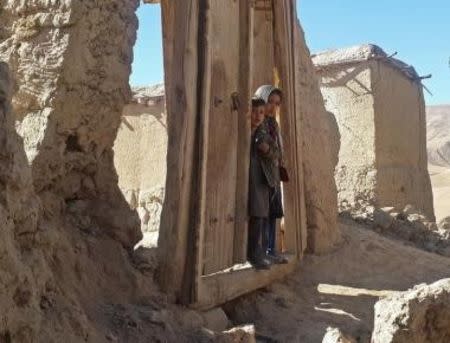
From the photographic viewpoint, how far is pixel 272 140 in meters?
4.70

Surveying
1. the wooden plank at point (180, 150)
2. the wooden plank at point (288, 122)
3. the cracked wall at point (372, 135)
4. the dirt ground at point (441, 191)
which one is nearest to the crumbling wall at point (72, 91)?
the wooden plank at point (180, 150)

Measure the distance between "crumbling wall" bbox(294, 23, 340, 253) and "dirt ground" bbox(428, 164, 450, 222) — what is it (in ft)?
37.8

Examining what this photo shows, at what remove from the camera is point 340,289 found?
5.16 m

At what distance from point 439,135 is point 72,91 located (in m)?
42.8

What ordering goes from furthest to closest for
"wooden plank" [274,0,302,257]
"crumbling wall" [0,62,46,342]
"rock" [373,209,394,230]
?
"rock" [373,209,394,230], "wooden plank" [274,0,302,257], "crumbling wall" [0,62,46,342]

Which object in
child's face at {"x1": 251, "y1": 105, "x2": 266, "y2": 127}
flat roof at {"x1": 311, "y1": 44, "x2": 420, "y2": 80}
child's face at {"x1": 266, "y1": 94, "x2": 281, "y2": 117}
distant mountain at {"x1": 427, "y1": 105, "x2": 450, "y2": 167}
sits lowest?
child's face at {"x1": 251, "y1": 105, "x2": 266, "y2": 127}

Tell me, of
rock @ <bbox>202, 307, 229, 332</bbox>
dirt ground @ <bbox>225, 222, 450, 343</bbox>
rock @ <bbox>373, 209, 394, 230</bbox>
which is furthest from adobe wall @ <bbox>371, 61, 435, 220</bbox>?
rock @ <bbox>202, 307, 229, 332</bbox>

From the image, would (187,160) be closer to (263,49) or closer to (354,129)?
(263,49)

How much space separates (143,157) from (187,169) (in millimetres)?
7205

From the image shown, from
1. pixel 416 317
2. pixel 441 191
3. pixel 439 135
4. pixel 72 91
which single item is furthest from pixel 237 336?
pixel 439 135

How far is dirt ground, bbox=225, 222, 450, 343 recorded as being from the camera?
13.8ft

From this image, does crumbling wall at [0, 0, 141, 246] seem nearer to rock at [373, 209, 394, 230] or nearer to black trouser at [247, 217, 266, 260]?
black trouser at [247, 217, 266, 260]

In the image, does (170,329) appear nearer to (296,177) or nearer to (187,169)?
(187,169)

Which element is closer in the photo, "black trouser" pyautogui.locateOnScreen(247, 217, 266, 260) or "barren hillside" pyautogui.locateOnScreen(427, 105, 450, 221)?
"black trouser" pyautogui.locateOnScreen(247, 217, 266, 260)
